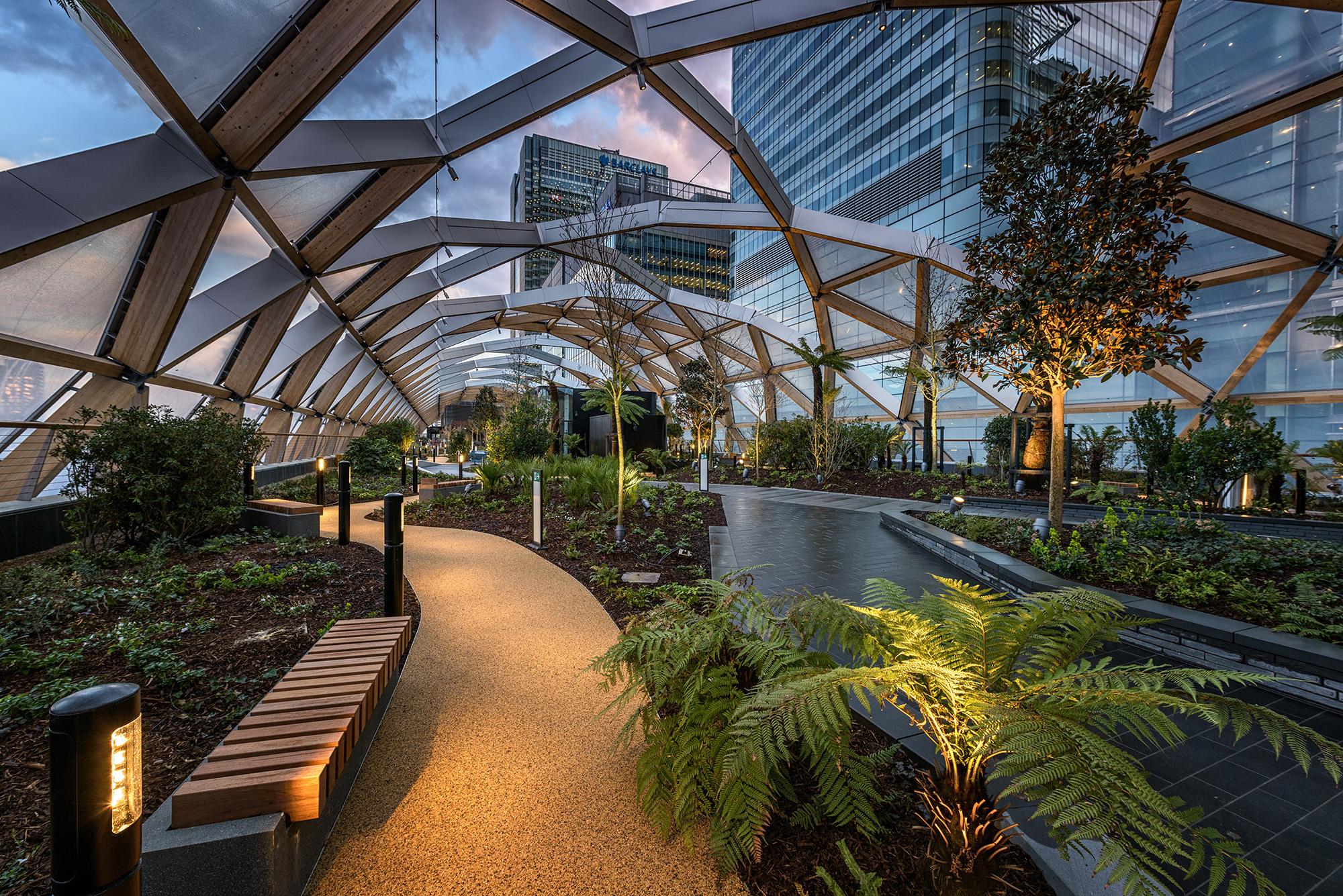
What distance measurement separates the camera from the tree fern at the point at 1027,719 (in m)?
1.28

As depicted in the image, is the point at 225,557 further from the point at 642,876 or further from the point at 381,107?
the point at 381,107

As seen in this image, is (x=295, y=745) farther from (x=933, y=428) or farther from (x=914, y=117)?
(x=914, y=117)

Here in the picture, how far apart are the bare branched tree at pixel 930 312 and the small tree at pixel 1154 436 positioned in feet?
19.6

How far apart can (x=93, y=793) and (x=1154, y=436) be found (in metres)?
12.6

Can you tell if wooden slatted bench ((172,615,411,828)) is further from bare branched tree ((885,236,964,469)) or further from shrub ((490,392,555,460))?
bare branched tree ((885,236,964,469))

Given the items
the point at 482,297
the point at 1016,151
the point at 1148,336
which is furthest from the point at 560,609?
the point at 482,297

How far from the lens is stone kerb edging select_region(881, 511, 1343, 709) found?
3.30m

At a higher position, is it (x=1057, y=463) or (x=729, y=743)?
(x=1057, y=463)

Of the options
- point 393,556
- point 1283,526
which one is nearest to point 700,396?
point 1283,526

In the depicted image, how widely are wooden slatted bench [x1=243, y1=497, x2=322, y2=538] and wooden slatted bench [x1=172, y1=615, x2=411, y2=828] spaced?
5.68 m

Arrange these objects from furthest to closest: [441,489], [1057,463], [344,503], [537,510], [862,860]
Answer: [441,489] < [537,510] < [344,503] < [1057,463] < [862,860]

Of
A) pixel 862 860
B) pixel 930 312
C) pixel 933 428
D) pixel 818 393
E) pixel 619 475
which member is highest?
pixel 930 312

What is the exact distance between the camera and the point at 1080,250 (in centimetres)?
606

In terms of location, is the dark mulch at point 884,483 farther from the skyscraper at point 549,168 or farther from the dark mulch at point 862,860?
the skyscraper at point 549,168
